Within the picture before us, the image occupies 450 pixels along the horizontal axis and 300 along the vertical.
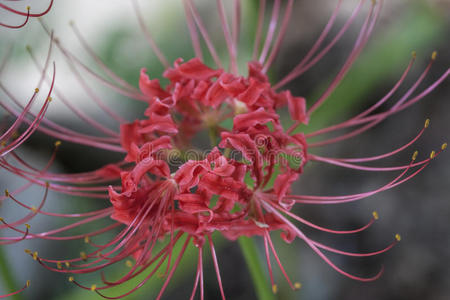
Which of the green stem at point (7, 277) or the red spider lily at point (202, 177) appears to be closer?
the red spider lily at point (202, 177)

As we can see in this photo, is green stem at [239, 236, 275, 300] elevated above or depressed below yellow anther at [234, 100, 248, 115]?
below

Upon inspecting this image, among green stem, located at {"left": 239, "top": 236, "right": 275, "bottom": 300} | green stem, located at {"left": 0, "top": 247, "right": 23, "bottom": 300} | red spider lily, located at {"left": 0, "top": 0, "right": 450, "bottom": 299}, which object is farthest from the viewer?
green stem, located at {"left": 0, "top": 247, "right": 23, "bottom": 300}

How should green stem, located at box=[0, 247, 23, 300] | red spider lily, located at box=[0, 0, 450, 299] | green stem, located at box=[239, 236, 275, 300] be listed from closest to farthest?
red spider lily, located at box=[0, 0, 450, 299] < green stem, located at box=[239, 236, 275, 300] < green stem, located at box=[0, 247, 23, 300]

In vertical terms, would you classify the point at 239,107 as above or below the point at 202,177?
above

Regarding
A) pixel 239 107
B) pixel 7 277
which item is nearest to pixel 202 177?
pixel 239 107

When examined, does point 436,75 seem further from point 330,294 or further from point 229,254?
point 229,254

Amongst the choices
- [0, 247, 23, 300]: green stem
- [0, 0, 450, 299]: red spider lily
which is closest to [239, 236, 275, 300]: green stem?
[0, 0, 450, 299]: red spider lily

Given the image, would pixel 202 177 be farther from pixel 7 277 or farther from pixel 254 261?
pixel 7 277

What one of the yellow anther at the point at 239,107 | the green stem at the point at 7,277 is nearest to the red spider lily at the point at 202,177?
the yellow anther at the point at 239,107

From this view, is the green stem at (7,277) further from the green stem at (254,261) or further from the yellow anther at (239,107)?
the yellow anther at (239,107)

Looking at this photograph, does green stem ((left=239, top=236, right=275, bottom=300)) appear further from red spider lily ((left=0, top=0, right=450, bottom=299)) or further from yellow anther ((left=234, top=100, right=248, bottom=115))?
yellow anther ((left=234, top=100, right=248, bottom=115))

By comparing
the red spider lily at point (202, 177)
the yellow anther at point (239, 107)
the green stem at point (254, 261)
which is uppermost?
the yellow anther at point (239, 107)
